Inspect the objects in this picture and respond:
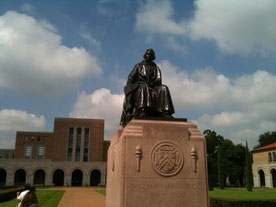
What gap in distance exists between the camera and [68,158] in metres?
56.2

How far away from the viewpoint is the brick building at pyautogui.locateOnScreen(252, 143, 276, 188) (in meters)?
47.3

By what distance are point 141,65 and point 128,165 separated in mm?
3205

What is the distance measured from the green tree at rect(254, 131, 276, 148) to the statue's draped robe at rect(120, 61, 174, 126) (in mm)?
68787

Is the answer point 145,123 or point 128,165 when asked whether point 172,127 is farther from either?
point 128,165

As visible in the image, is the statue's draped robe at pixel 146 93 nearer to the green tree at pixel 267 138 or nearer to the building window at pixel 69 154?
the building window at pixel 69 154

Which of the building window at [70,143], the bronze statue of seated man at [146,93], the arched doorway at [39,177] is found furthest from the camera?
the building window at [70,143]

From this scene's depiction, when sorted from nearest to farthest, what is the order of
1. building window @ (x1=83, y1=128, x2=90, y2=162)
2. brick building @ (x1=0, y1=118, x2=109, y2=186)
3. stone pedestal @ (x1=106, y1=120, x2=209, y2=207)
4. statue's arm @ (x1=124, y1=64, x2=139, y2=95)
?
stone pedestal @ (x1=106, y1=120, x2=209, y2=207), statue's arm @ (x1=124, y1=64, x2=139, y2=95), brick building @ (x1=0, y1=118, x2=109, y2=186), building window @ (x1=83, y1=128, x2=90, y2=162)

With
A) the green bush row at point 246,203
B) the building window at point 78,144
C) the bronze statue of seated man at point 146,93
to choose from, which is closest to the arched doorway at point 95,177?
the building window at point 78,144

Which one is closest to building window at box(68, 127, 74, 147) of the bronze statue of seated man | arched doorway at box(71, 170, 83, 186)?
arched doorway at box(71, 170, 83, 186)

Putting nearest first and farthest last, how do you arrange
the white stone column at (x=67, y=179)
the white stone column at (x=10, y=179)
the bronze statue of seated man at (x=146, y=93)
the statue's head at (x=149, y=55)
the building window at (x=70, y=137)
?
1. the bronze statue of seated man at (x=146, y=93)
2. the statue's head at (x=149, y=55)
3. the white stone column at (x=10, y=179)
4. the white stone column at (x=67, y=179)
5. the building window at (x=70, y=137)

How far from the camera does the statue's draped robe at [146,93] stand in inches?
279

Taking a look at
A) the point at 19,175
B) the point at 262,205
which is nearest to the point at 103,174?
the point at 19,175

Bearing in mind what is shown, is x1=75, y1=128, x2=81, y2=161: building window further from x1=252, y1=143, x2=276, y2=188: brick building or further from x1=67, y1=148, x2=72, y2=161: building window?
x1=252, y1=143, x2=276, y2=188: brick building

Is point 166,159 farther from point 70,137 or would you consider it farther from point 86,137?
point 70,137
